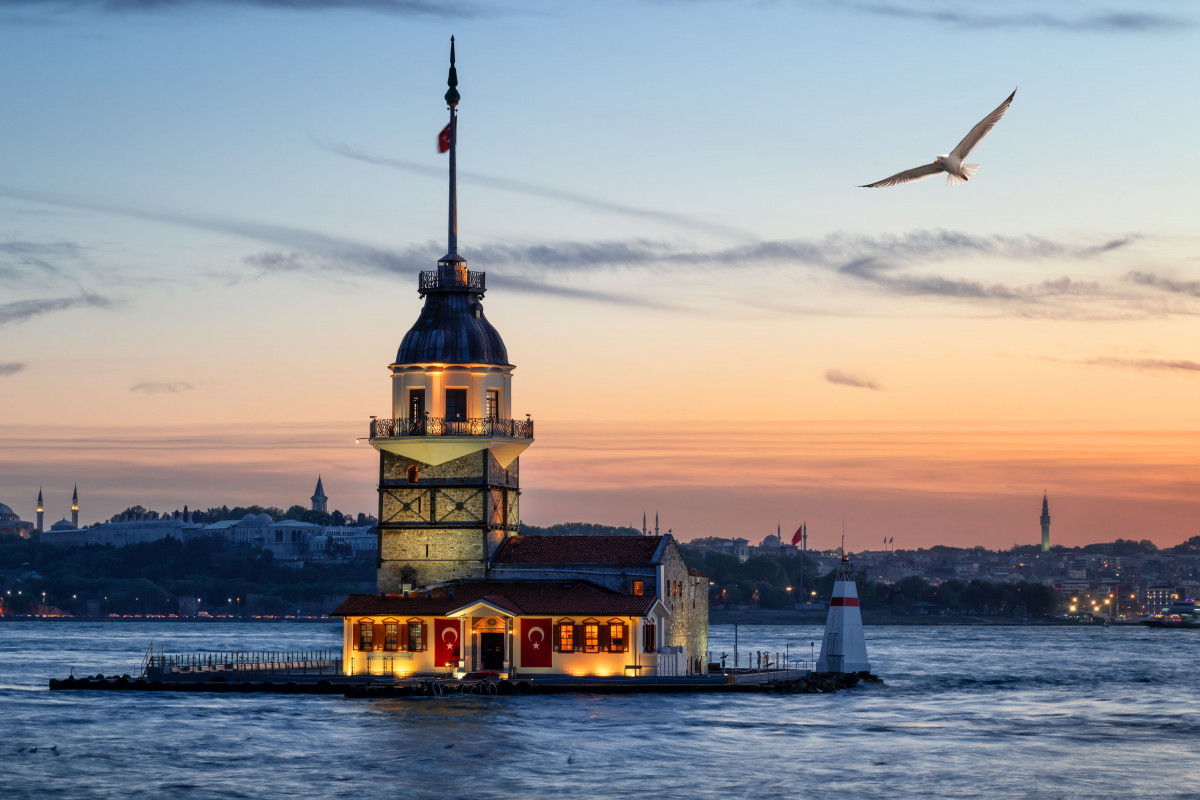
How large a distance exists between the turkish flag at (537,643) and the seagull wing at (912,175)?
38.3 meters

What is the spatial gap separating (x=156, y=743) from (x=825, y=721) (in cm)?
2344

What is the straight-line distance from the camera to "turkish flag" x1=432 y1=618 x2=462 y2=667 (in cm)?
6962

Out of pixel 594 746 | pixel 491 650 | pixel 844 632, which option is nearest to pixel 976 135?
pixel 594 746

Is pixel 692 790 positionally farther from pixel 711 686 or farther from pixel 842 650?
pixel 842 650

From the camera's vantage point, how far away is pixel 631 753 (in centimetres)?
5638

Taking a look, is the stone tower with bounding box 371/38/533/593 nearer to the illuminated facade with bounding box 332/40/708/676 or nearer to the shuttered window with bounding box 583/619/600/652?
the illuminated facade with bounding box 332/40/708/676

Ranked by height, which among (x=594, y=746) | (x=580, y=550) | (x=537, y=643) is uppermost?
(x=580, y=550)

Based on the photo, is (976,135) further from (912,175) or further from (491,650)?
(491,650)

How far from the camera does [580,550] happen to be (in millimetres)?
73000

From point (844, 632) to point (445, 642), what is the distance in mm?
17435

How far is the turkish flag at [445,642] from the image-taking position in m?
69.6

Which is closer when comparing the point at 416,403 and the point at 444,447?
the point at 444,447

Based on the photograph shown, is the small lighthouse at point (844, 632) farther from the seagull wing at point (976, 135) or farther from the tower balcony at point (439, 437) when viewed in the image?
the seagull wing at point (976, 135)

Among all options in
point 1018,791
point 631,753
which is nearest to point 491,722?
point 631,753
